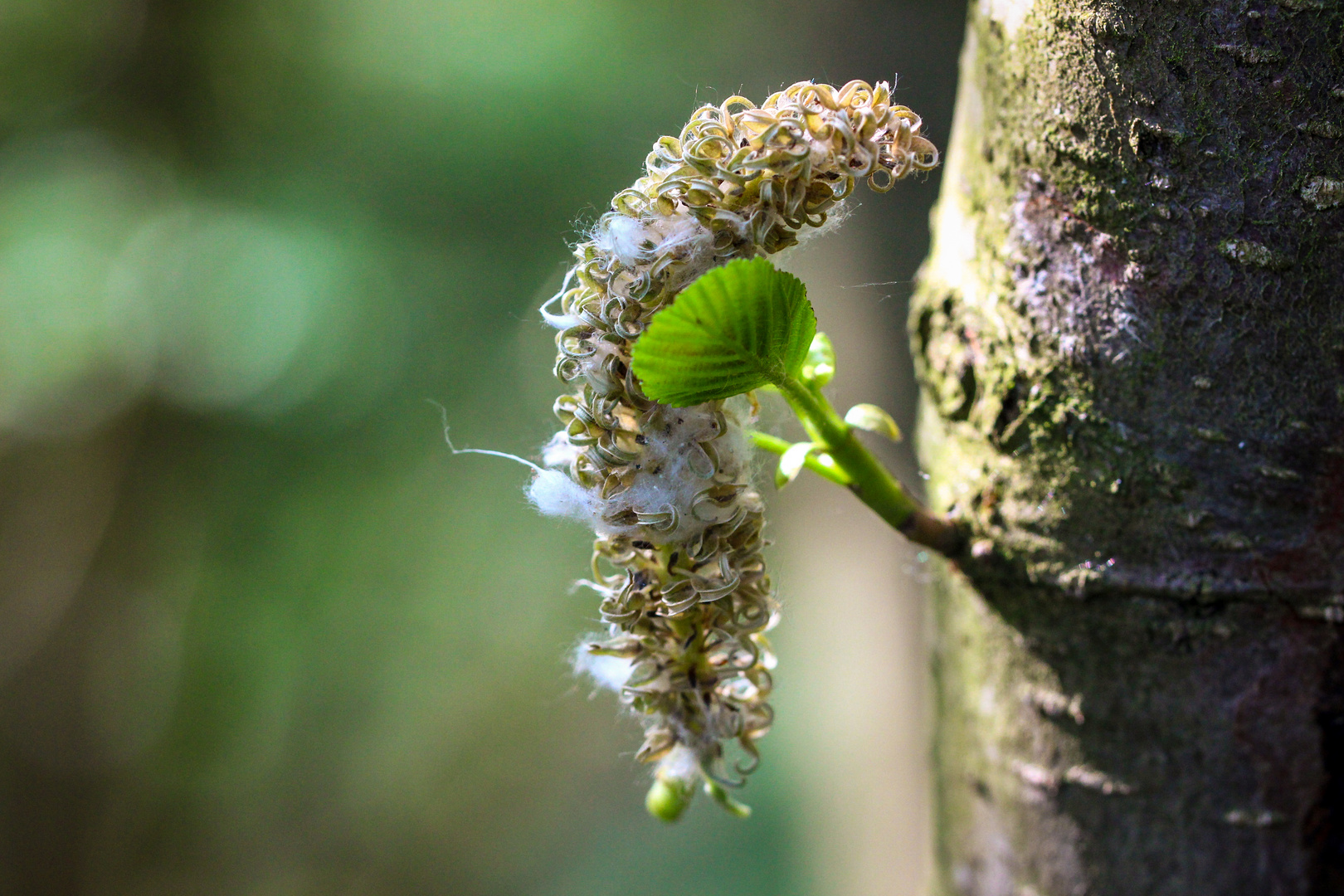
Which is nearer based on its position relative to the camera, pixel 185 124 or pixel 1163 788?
pixel 1163 788

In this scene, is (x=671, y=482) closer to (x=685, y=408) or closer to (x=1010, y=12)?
(x=685, y=408)

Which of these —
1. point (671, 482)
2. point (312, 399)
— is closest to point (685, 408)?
point (671, 482)

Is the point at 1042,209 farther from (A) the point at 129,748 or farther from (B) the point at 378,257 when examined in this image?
(A) the point at 129,748

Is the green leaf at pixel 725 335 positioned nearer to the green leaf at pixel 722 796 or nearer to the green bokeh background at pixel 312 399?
the green leaf at pixel 722 796

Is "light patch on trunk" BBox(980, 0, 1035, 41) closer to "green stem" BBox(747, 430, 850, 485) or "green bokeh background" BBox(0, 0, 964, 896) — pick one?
"green stem" BBox(747, 430, 850, 485)

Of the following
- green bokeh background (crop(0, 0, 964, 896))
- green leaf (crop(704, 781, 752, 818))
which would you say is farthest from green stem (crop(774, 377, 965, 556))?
green bokeh background (crop(0, 0, 964, 896))

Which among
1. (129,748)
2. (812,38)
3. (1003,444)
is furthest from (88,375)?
(1003,444)
